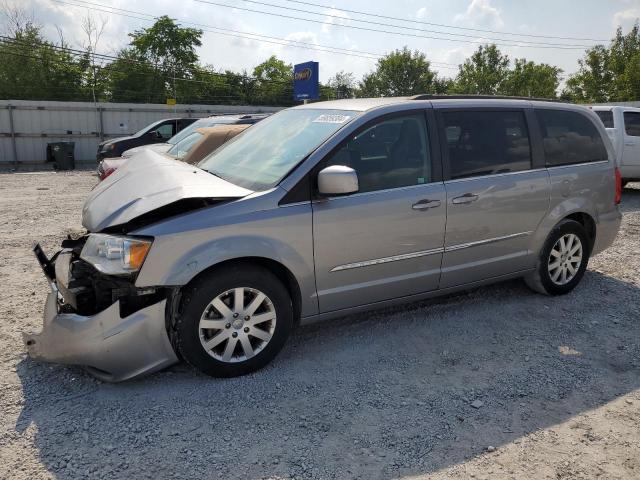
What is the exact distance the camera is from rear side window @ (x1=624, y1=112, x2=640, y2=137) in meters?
11.4

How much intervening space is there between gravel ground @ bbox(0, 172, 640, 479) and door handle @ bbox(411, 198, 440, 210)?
1.02 metres

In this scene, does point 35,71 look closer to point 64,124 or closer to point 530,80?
point 64,124

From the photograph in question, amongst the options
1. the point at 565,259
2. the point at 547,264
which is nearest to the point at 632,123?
the point at 565,259

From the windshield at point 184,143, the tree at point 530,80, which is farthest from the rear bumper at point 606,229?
the tree at point 530,80

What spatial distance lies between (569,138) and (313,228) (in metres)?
2.88

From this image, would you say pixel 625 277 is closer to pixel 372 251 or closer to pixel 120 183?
pixel 372 251

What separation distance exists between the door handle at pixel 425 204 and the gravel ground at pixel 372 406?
1.02 metres

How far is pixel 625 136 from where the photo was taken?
37.0 feet

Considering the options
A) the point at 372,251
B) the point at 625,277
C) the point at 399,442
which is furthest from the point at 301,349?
the point at 625,277

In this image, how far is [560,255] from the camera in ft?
16.3

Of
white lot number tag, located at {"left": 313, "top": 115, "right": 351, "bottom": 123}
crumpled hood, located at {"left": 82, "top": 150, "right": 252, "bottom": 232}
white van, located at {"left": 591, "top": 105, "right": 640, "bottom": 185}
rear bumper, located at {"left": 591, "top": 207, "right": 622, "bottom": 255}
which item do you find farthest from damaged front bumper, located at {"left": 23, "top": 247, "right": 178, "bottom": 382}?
white van, located at {"left": 591, "top": 105, "right": 640, "bottom": 185}

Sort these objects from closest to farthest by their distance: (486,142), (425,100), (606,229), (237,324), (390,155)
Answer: (237,324), (390,155), (425,100), (486,142), (606,229)

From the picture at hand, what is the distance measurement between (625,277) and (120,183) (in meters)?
5.09

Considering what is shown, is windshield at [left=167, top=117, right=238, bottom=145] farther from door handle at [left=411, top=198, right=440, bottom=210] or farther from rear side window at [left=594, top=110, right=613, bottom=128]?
rear side window at [left=594, top=110, right=613, bottom=128]
